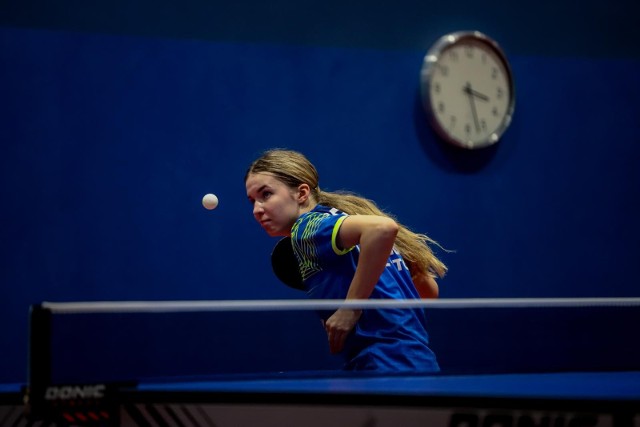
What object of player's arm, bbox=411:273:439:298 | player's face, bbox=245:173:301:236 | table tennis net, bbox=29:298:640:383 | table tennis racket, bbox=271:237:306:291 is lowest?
table tennis net, bbox=29:298:640:383

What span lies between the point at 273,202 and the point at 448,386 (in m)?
0.96

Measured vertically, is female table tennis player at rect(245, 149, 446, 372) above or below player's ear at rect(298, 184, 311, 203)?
below

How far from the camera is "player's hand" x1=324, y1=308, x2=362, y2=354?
7.85 feet

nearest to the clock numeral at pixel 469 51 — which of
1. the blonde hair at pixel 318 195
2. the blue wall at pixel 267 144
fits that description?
the blue wall at pixel 267 144

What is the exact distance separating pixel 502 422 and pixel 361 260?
2.35 ft

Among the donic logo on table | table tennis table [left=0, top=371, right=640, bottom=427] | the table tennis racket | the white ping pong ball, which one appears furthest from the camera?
the white ping pong ball

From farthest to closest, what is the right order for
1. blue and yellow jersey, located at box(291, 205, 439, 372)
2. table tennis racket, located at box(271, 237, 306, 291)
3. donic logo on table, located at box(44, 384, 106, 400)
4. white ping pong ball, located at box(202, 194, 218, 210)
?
white ping pong ball, located at box(202, 194, 218, 210) → table tennis racket, located at box(271, 237, 306, 291) → blue and yellow jersey, located at box(291, 205, 439, 372) → donic logo on table, located at box(44, 384, 106, 400)

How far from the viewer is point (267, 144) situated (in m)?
4.14

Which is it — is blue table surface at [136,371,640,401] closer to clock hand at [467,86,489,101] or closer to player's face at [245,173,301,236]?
player's face at [245,173,301,236]

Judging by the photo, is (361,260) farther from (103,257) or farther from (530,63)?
(530,63)

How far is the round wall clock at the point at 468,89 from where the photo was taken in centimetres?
434

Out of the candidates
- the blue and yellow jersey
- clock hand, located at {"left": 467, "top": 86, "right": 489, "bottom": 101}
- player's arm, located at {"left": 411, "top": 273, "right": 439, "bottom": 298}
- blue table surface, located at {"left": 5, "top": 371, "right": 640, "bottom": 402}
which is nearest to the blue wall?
clock hand, located at {"left": 467, "top": 86, "right": 489, "bottom": 101}

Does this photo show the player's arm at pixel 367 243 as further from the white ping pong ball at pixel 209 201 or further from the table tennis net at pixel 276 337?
the white ping pong ball at pixel 209 201

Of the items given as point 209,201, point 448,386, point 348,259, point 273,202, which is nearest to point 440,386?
point 448,386
